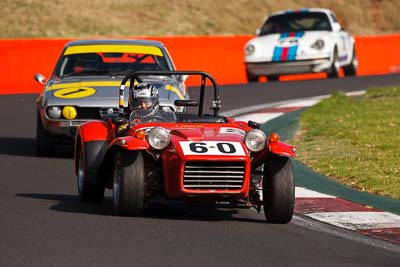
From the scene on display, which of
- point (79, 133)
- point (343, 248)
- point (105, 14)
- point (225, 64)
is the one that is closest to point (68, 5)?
point (105, 14)

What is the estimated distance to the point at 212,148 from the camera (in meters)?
9.09

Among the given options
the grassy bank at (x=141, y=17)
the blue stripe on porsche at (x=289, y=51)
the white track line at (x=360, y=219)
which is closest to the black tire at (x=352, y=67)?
the blue stripe on porsche at (x=289, y=51)

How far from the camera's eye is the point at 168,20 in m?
41.4

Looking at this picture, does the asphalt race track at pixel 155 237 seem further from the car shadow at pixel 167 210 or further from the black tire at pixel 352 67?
the black tire at pixel 352 67

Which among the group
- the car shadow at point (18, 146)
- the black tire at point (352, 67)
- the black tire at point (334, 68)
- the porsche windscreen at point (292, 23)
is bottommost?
the black tire at point (352, 67)

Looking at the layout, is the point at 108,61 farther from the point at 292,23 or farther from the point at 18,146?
the point at 292,23

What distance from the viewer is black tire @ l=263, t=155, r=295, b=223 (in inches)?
363

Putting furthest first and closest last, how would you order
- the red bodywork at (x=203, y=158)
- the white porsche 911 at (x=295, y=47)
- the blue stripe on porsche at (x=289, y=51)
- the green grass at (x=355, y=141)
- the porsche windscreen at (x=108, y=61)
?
the white porsche 911 at (x=295, y=47)
the blue stripe on porsche at (x=289, y=51)
the porsche windscreen at (x=108, y=61)
the green grass at (x=355, y=141)
the red bodywork at (x=203, y=158)

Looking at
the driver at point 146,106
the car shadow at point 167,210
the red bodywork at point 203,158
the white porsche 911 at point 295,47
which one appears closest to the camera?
the red bodywork at point 203,158

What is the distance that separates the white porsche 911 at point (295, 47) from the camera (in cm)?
2697

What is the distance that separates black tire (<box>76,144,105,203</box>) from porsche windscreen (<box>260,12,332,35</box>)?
1751 cm

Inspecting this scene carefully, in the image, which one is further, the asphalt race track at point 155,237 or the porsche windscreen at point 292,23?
the porsche windscreen at point 292,23

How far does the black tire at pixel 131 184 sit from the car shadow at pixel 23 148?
505cm

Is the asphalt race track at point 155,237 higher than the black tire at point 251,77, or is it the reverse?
the asphalt race track at point 155,237
